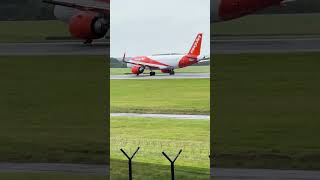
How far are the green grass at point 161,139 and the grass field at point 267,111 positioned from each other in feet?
0.36

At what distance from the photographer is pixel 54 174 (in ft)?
10.1

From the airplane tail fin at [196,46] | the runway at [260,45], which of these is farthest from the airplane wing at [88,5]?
the airplane tail fin at [196,46]

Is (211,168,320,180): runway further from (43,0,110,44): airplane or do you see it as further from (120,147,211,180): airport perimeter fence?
(43,0,110,44): airplane

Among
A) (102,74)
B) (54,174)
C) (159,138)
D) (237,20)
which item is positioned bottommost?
(54,174)

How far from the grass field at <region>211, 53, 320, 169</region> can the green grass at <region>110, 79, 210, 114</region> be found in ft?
0.33

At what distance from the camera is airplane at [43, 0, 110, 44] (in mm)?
2812

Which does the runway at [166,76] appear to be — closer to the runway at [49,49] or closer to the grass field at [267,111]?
the grass field at [267,111]

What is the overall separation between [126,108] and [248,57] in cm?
73

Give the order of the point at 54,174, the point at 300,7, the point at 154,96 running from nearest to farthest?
the point at 300,7 < the point at 154,96 < the point at 54,174

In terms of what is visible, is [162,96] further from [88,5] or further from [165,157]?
[88,5]

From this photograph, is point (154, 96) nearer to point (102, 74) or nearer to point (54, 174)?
point (102, 74)

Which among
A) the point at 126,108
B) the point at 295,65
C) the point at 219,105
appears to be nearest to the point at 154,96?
the point at 126,108

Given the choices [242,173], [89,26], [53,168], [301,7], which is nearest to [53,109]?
[53,168]

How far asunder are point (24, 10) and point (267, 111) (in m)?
1.54
